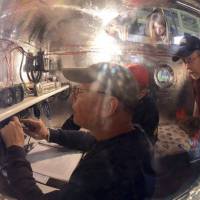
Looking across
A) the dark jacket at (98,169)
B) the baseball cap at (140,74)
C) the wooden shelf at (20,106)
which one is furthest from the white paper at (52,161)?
the baseball cap at (140,74)

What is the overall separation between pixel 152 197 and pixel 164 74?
0.32 meters

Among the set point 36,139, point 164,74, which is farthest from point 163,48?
point 36,139

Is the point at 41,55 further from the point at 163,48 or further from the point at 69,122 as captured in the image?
the point at 163,48

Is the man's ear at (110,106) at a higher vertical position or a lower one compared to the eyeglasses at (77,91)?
lower

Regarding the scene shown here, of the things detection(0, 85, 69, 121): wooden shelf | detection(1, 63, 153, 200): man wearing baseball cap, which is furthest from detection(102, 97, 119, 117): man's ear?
detection(0, 85, 69, 121): wooden shelf

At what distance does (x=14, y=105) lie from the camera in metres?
0.74

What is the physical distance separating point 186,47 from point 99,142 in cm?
32

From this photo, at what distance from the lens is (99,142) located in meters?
0.88

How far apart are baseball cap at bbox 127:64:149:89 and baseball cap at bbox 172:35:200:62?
0.11 m

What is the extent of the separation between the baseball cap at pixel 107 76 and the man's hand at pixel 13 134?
5.8 inches

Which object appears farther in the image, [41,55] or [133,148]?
[133,148]

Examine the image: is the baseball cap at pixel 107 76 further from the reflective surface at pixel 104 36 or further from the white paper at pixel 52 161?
the white paper at pixel 52 161

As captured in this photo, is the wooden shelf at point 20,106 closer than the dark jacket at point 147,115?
Yes

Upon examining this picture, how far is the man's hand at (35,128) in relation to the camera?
0.80 metres
